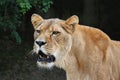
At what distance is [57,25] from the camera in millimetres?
5086

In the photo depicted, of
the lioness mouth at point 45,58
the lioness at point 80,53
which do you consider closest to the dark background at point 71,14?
the lioness at point 80,53

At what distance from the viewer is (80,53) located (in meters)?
5.46

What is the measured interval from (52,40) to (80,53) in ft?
1.91

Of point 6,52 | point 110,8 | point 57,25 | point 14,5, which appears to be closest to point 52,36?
point 57,25

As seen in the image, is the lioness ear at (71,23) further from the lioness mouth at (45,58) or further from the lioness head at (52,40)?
the lioness mouth at (45,58)

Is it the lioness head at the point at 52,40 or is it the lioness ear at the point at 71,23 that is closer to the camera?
the lioness head at the point at 52,40

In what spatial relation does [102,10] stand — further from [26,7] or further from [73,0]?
[26,7]

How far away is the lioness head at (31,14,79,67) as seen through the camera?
4.93 meters

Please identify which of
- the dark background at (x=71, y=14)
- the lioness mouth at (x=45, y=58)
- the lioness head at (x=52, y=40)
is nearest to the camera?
the lioness head at (x=52, y=40)

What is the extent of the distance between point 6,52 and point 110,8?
2.58 metres

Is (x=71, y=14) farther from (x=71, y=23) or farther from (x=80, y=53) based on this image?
(x=71, y=23)

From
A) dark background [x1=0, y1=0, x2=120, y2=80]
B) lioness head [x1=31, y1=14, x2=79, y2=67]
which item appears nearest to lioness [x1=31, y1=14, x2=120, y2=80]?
lioness head [x1=31, y1=14, x2=79, y2=67]

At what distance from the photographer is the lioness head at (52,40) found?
493cm

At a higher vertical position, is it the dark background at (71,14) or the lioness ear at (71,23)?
the lioness ear at (71,23)
